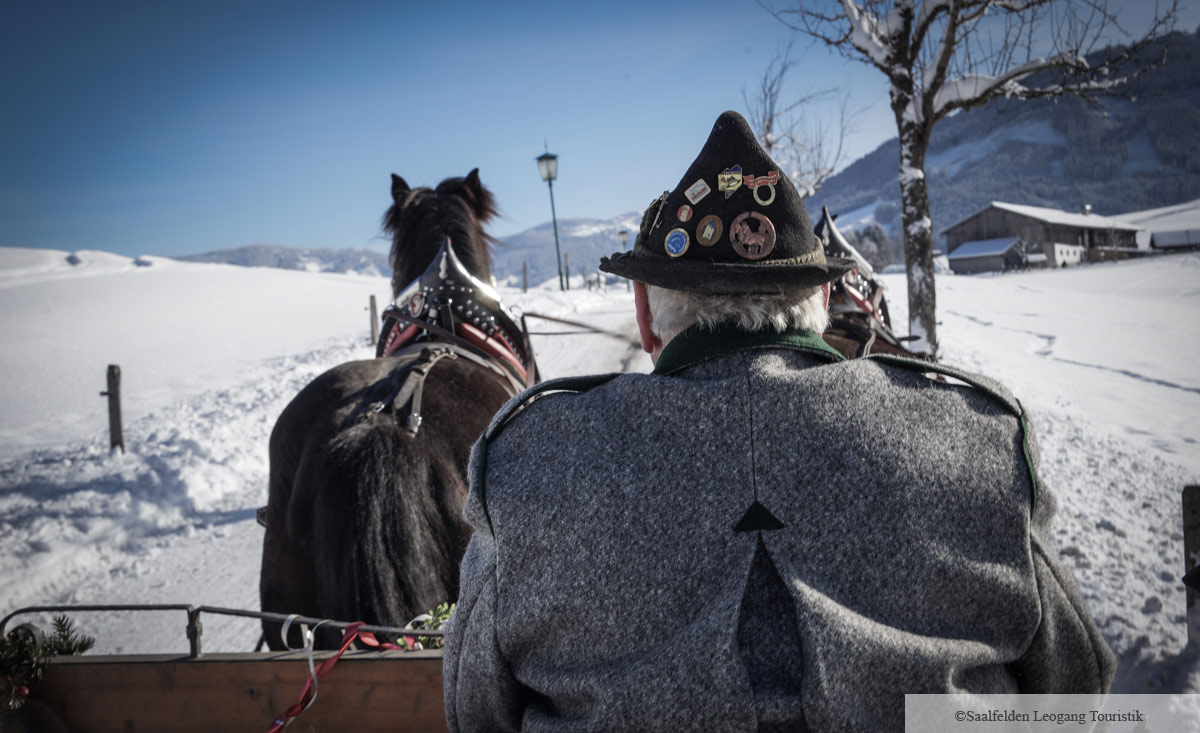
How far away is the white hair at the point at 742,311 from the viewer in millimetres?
1267

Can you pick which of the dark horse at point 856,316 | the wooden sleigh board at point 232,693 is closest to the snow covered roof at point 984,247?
the dark horse at point 856,316

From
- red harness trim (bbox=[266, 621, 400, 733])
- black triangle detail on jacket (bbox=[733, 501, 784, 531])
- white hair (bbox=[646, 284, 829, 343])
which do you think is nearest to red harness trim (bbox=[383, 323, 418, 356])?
red harness trim (bbox=[266, 621, 400, 733])

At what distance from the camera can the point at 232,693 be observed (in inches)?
71.9

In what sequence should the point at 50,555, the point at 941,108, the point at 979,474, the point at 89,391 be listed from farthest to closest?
the point at 89,391 < the point at 941,108 < the point at 50,555 < the point at 979,474

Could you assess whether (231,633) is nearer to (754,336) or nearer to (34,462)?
(754,336)

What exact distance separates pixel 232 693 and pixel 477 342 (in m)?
2.09

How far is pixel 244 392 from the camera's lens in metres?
9.88

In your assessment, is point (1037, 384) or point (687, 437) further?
point (1037, 384)

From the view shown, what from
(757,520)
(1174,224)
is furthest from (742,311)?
(1174,224)

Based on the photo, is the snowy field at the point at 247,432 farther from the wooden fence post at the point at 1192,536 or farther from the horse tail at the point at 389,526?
the horse tail at the point at 389,526

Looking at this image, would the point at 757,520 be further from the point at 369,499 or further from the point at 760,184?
the point at 369,499

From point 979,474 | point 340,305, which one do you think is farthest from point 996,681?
point 340,305

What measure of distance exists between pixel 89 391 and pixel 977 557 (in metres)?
14.4

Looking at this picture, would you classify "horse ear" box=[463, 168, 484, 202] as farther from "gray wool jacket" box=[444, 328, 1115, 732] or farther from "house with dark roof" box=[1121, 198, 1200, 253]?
"house with dark roof" box=[1121, 198, 1200, 253]
